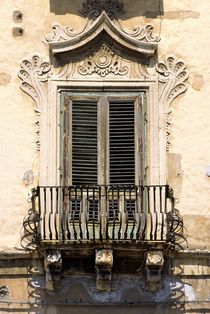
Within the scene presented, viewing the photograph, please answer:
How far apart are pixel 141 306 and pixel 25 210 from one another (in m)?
2.11

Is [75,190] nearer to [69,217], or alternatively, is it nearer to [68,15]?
[69,217]

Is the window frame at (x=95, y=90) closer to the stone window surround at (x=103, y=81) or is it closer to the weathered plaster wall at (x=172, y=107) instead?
the stone window surround at (x=103, y=81)

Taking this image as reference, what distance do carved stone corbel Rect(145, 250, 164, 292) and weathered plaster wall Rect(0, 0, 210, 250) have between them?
0.72m

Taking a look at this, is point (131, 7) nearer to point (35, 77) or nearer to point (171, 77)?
point (171, 77)

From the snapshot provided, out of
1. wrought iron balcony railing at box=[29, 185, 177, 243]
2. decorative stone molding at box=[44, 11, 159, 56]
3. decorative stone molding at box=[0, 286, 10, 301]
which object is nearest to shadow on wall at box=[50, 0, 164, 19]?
decorative stone molding at box=[44, 11, 159, 56]

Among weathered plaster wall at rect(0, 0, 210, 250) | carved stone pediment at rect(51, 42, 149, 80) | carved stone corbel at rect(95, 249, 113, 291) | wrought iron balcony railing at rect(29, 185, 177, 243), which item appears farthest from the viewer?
carved stone pediment at rect(51, 42, 149, 80)

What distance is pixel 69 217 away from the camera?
17.2 metres

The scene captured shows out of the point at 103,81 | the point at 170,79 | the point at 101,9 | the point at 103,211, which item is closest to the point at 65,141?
the point at 103,81

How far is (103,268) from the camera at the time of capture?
55.2 feet

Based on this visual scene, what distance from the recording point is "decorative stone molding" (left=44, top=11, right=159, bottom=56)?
1809cm

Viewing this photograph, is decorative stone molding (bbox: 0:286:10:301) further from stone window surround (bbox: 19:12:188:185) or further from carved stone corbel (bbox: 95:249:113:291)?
stone window surround (bbox: 19:12:188:185)

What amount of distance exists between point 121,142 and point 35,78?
1569 mm

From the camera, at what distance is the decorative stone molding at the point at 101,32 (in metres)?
18.1

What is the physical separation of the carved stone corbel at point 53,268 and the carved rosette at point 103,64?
9.45 ft
